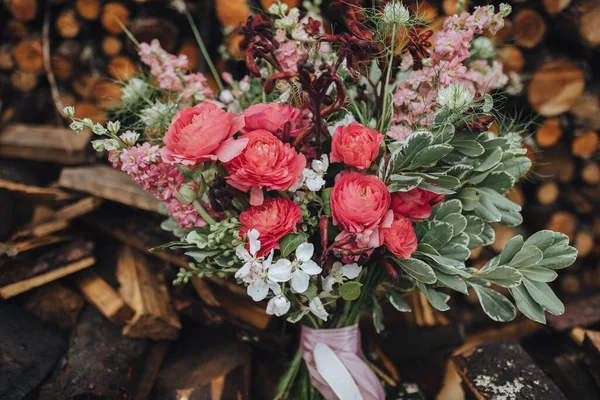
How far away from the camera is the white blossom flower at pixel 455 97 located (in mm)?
793

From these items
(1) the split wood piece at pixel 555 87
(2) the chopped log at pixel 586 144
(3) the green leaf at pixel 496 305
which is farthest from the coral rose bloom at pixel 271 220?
(2) the chopped log at pixel 586 144

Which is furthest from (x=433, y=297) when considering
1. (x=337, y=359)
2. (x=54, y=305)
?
(x=54, y=305)

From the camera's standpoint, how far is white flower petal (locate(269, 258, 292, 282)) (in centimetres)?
80

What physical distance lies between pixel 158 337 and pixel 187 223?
0.56 metres

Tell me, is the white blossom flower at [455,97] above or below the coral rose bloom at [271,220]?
above

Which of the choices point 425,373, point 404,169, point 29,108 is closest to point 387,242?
point 404,169

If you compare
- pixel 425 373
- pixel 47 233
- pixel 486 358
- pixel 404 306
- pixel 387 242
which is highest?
pixel 387 242

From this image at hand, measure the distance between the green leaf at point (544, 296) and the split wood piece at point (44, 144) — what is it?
4.54 ft

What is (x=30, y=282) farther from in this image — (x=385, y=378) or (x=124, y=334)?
(x=385, y=378)

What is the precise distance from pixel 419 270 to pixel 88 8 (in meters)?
1.56

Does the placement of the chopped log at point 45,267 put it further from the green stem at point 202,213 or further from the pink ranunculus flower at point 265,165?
the pink ranunculus flower at point 265,165

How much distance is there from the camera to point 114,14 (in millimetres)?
1716

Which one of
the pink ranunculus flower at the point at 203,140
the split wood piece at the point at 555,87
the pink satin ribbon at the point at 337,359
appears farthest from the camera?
the split wood piece at the point at 555,87

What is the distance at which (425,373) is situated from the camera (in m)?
1.45
